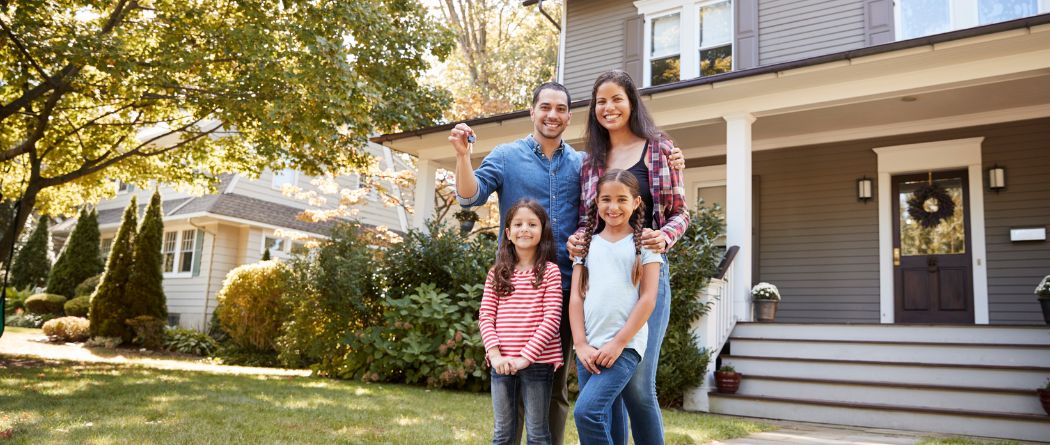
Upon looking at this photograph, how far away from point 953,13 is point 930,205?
7.56 ft

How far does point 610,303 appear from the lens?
A: 2.30 metres

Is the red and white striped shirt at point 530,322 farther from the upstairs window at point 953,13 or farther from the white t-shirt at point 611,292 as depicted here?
the upstairs window at point 953,13

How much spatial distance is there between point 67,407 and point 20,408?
0.29 metres

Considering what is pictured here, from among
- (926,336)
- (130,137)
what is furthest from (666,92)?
(130,137)

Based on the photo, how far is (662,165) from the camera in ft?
8.18

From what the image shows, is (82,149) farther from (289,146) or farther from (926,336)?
(926,336)

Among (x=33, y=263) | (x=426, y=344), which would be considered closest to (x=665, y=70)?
(x=426, y=344)

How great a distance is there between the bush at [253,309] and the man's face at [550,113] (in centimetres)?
989

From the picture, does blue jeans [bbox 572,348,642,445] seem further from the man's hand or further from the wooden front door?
the wooden front door

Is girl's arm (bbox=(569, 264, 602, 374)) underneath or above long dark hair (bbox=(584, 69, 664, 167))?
underneath

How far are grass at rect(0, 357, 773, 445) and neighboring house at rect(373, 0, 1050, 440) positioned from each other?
51.9 inches

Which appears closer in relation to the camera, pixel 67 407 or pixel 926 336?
pixel 67 407

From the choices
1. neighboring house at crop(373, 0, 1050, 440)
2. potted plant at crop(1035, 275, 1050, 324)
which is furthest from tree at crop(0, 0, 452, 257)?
potted plant at crop(1035, 275, 1050, 324)

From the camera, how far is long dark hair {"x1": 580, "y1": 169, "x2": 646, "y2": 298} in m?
2.34
